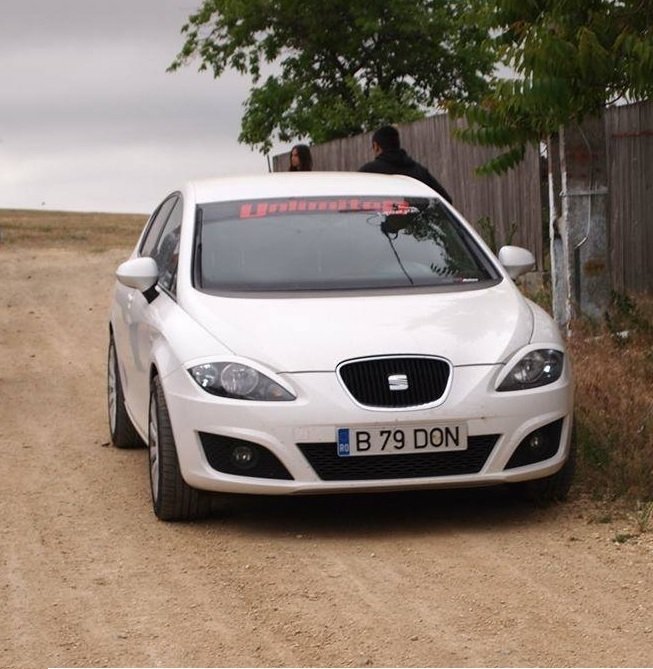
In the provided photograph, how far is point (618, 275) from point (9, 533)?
10.3 m

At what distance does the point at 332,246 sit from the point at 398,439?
1568mm

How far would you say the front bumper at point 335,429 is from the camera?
773 cm

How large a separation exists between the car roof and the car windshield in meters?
0.09

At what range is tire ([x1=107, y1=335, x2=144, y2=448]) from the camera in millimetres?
Answer: 10492

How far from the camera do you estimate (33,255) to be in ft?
91.9

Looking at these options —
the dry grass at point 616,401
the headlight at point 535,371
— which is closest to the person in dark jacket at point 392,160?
the dry grass at point 616,401

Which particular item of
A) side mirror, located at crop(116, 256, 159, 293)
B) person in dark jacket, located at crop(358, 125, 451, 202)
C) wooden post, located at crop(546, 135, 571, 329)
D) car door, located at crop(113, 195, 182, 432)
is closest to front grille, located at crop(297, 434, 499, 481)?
car door, located at crop(113, 195, 182, 432)

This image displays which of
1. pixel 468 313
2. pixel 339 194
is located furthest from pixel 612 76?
pixel 468 313

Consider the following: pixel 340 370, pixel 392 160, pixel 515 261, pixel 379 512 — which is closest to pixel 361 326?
pixel 340 370

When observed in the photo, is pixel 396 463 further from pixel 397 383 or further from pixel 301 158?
pixel 301 158

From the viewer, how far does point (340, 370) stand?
780cm

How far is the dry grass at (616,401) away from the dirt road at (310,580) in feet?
1.19

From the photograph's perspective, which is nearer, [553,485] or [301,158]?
[553,485]

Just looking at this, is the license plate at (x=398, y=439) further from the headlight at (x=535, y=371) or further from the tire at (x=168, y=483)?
the tire at (x=168, y=483)
